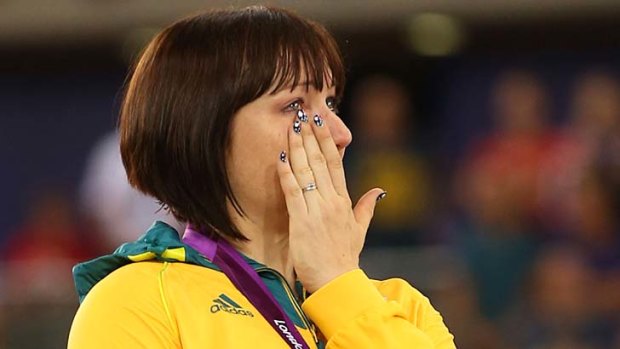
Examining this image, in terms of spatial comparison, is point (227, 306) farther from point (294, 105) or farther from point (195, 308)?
point (294, 105)

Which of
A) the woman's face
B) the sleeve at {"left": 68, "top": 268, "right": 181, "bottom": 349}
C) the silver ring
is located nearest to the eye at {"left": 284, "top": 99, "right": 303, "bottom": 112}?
the woman's face

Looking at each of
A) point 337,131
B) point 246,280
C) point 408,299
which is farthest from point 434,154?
point 246,280

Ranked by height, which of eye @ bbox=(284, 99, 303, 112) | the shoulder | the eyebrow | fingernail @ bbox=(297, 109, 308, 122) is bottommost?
the shoulder

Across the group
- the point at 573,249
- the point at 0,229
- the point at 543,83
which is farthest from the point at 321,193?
the point at 0,229

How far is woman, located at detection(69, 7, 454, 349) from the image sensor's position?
7.44ft

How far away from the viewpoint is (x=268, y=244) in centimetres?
243

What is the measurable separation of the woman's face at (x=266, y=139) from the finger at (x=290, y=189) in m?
0.02

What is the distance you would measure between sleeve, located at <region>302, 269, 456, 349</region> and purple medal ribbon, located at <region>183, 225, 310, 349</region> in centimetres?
5

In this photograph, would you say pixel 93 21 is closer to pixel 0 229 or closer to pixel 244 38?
pixel 0 229

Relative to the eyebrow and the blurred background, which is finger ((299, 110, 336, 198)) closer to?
the eyebrow

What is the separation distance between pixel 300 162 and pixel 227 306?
27 cm

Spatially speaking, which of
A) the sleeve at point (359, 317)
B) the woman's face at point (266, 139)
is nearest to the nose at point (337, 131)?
the woman's face at point (266, 139)

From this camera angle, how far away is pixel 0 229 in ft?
A: 29.8

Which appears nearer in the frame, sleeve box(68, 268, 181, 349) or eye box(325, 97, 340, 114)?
sleeve box(68, 268, 181, 349)
